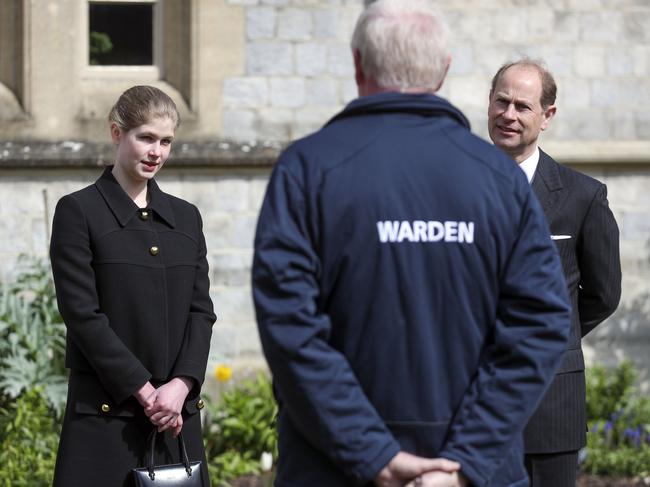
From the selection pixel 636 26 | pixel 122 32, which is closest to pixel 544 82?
pixel 636 26

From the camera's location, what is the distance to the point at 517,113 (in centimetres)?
393

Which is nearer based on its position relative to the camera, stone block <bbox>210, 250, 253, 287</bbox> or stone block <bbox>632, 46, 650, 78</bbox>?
stone block <bbox>210, 250, 253, 287</bbox>

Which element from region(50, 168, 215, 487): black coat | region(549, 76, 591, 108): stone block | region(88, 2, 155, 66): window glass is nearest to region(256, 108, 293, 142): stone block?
region(88, 2, 155, 66): window glass

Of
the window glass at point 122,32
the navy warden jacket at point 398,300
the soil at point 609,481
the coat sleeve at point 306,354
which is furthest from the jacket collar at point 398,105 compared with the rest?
the window glass at point 122,32

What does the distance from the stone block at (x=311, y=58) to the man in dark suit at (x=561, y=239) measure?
13.8ft

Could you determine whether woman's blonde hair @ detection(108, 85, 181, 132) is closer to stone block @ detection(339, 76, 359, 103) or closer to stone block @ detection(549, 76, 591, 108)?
stone block @ detection(339, 76, 359, 103)

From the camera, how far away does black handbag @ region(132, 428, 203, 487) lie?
3770mm

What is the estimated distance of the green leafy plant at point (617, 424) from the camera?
24.0 ft

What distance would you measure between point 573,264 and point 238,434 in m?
3.82

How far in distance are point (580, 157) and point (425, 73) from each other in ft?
19.5

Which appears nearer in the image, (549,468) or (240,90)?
(549,468)

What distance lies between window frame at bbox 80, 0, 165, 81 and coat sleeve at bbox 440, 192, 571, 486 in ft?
19.9

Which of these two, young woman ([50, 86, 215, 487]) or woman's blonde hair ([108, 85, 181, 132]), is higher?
woman's blonde hair ([108, 85, 181, 132])

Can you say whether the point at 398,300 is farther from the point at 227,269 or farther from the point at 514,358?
the point at 227,269
